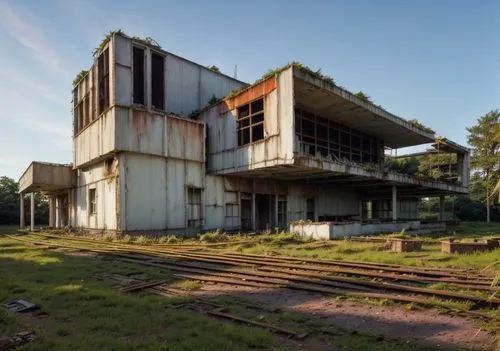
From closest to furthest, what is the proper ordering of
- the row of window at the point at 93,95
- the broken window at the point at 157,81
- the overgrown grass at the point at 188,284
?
the overgrown grass at the point at 188,284, the row of window at the point at 93,95, the broken window at the point at 157,81

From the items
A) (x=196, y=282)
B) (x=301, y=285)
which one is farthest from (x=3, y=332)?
(x=301, y=285)

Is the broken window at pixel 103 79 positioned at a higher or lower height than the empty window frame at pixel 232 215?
higher

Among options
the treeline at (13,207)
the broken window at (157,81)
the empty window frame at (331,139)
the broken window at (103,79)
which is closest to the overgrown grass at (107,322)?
the broken window at (103,79)

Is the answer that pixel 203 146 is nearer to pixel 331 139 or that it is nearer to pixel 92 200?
pixel 92 200

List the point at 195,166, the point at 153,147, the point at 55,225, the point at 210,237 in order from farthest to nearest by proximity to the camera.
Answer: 1. the point at 55,225
2. the point at 195,166
3. the point at 153,147
4. the point at 210,237

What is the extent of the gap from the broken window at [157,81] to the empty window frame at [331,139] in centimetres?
836

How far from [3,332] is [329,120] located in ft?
77.0

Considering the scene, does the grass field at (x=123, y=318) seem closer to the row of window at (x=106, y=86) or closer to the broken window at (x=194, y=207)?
the broken window at (x=194, y=207)

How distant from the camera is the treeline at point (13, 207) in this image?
4281 cm

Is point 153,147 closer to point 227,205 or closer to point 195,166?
point 195,166

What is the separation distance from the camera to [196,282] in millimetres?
9195

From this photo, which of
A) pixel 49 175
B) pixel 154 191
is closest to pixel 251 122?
pixel 154 191

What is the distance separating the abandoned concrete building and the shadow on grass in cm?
1134

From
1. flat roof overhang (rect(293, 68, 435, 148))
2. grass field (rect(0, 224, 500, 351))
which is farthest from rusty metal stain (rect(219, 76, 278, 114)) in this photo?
grass field (rect(0, 224, 500, 351))
